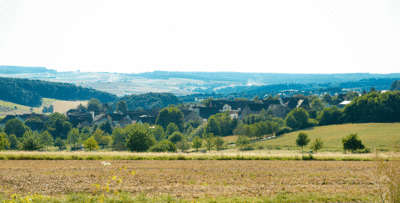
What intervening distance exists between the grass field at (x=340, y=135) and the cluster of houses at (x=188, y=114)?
129 ft

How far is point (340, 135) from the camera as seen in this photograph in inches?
2884

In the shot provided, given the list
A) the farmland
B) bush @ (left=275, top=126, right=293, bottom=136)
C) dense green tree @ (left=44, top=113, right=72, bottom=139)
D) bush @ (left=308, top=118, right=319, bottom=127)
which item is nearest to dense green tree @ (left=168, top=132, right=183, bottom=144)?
bush @ (left=275, top=126, right=293, bottom=136)

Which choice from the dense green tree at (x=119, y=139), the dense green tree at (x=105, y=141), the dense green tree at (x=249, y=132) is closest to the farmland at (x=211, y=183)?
the dense green tree at (x=249, y=132)

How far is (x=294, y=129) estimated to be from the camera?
88.4 m

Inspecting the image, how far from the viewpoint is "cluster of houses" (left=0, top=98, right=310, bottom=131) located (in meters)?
126

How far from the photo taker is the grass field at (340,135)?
63.2 meters

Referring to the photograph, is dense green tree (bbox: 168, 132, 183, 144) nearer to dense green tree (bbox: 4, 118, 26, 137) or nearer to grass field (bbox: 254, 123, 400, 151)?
grass field (bbox: 254, 123, 400, 151)

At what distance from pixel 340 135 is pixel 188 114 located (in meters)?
64.4

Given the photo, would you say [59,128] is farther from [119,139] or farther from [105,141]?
[119,139]

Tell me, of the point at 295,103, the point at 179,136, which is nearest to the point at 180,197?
the point at 179,136

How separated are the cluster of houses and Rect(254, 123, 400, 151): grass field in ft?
129

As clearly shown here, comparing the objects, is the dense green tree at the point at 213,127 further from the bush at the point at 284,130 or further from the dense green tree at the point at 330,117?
the dense green tree at the point at 330,117

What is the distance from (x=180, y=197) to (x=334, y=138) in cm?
6318

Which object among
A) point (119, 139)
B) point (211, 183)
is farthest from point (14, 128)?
point (211, 183)
